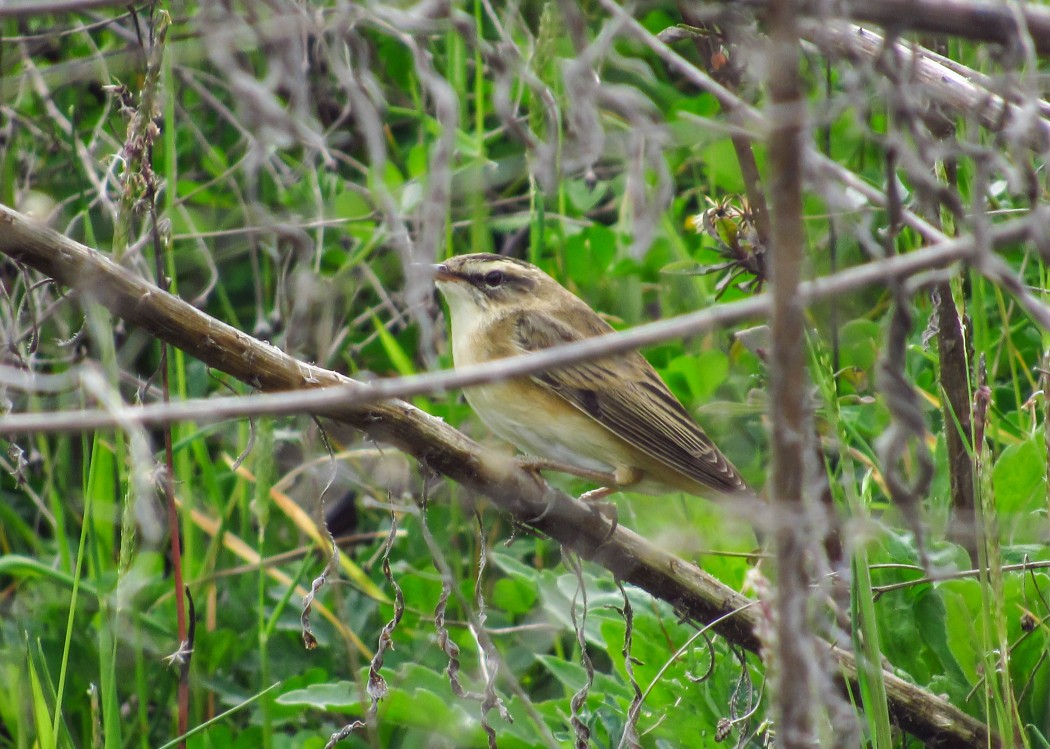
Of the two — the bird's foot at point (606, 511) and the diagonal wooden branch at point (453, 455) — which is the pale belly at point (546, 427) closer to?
the bird's foot at point (606, 511)

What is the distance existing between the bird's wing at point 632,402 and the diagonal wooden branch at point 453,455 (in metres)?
0.95

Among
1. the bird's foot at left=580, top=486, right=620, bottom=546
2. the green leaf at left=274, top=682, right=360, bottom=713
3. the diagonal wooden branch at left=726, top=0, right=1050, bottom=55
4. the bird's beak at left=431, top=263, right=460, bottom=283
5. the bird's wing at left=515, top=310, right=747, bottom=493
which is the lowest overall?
the green leaf at left=274, top=682, right=360, bottom=713

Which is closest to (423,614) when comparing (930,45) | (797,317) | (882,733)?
(882,733)

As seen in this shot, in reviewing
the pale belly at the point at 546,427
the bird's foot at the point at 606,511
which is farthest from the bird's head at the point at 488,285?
the bird's foot at the point at 606,511

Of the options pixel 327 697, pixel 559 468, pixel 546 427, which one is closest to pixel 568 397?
pixel 546 427

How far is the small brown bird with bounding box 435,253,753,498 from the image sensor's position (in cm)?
403

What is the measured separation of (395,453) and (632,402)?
88cm

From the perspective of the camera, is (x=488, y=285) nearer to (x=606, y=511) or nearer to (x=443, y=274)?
(x=443, y=274)

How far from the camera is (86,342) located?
4.80 metres

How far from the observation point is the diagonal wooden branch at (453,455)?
91.6 inches

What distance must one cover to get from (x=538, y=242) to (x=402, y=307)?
4.18ft

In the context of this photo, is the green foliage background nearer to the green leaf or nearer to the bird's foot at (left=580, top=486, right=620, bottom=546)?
the green leaf

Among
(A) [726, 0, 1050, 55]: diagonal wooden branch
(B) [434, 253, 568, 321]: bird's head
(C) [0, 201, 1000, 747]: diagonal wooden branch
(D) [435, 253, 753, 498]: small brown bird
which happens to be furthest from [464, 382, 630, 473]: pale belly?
(A) [726, 0, 1050, 55]: diagonal wooden branch

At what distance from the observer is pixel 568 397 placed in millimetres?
4211
